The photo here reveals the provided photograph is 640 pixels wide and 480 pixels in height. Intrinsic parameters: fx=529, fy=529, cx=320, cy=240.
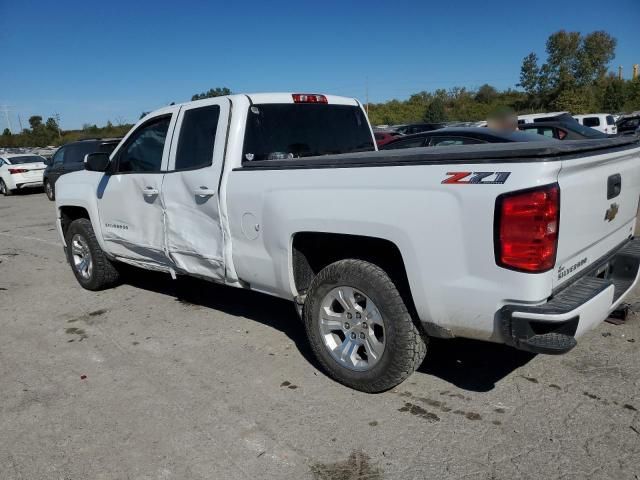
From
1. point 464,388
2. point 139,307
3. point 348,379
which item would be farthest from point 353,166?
point 139,307

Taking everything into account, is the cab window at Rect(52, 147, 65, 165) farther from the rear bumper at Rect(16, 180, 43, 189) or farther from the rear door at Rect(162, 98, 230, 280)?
the rear door at Rect(162, 98, 230, 280)

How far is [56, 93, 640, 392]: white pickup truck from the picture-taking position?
2613 millimetres

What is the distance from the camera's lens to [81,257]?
613cm

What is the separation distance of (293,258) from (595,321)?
190cm

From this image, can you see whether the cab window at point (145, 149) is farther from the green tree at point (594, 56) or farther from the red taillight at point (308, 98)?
the green tree at point (594, 56)

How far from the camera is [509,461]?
2.69m

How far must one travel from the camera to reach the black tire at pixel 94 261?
576 centimetres

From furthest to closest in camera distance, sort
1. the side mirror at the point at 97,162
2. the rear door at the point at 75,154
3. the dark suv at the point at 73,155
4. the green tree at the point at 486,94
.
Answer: the green tree at the point at 486,94 → the rear door at the point at 75,154 → the dark suv at the point at 73,155 → the side mirror at the point at 97,162

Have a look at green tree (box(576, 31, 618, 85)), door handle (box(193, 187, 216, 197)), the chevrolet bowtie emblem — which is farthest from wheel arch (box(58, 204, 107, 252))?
green tree (box(576, 31, 618, 85))

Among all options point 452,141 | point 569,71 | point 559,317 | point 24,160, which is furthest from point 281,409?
point 569,71

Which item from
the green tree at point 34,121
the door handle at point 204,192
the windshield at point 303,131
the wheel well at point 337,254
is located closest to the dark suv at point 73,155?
the windshield at point 303,131

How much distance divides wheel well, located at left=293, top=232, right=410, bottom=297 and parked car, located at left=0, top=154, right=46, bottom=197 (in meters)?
18.9

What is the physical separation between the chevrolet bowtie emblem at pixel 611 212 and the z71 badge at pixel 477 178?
1058 millimetres

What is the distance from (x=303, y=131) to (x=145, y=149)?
1.53 meters
